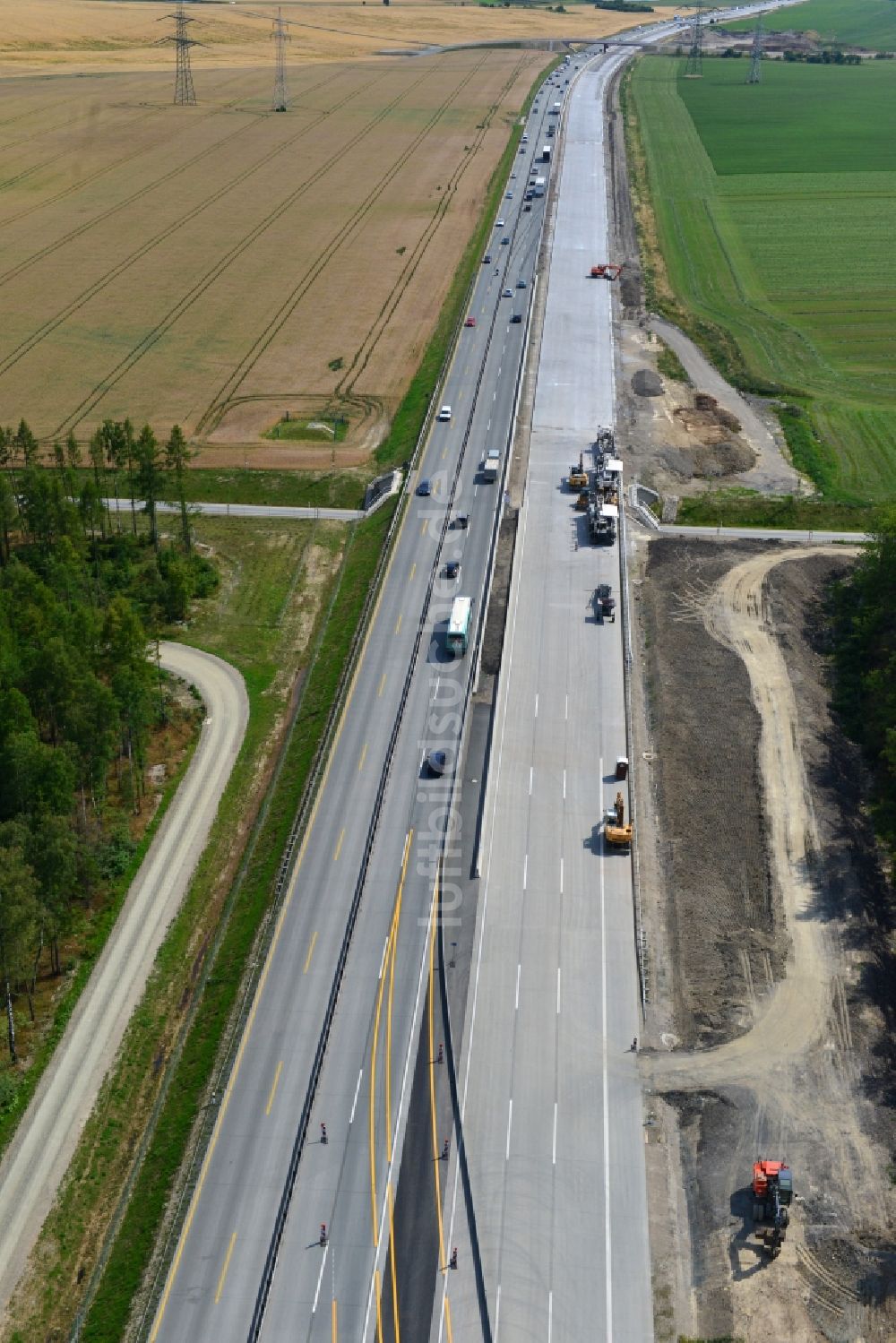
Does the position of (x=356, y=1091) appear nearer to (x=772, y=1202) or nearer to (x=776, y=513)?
(x=772, y=1202)

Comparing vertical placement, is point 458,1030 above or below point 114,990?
above

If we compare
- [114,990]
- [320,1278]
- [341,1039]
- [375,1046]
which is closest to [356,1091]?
[375,1046]

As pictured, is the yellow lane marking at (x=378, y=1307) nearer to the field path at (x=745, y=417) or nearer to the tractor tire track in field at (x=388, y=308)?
the field path at (x=745, y=417)

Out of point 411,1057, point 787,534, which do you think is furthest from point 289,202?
point 411,1057

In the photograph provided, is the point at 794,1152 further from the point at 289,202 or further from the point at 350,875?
the point at 289,202

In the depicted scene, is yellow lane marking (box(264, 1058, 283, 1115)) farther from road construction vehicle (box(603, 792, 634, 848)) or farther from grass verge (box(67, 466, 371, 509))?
grass verge (box(67, 466, 371, 509))
